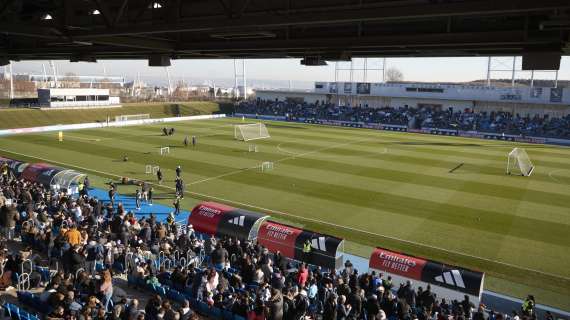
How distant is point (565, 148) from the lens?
49.7 meters

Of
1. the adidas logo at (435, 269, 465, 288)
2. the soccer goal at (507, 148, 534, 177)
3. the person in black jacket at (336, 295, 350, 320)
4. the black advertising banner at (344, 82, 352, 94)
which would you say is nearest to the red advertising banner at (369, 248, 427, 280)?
the adidas logo at (435, 269, 465, 288)

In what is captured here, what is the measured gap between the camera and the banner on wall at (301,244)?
613 inches

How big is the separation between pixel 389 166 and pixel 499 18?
93.8 feet

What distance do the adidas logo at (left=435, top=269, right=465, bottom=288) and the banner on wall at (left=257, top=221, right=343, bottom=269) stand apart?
349 centimetres

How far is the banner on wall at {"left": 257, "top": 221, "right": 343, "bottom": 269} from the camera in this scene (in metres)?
15.6

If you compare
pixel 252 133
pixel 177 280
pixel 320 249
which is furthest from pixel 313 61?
pixel 252 133

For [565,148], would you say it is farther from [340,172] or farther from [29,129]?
[29,129]

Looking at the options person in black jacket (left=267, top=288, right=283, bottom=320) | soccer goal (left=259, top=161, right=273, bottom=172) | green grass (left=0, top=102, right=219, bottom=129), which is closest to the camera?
person in black jacket (left=267, top=288, right=283, bottom=320)

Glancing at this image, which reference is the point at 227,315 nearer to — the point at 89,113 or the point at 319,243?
the point at 319,243

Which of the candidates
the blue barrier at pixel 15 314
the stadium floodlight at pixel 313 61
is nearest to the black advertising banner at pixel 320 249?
the stadium floodlight at pixel 313 61

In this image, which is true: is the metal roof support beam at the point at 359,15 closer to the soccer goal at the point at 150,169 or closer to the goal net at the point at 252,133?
the soccer goal at the point at 150,169

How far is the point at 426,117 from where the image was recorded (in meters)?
67.8

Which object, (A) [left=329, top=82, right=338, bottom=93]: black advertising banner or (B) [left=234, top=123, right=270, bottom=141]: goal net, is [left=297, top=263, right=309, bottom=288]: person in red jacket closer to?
(B) [left=234, top=123, right=270, bottom=141]: goal net

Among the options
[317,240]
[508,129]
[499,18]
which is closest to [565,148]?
[508,129]
